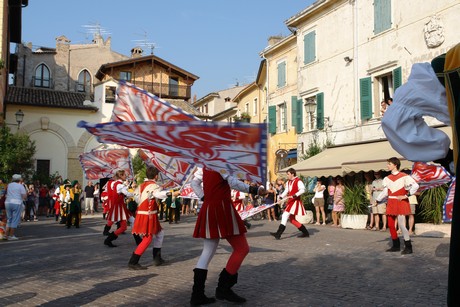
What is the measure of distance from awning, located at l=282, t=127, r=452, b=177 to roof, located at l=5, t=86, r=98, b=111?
23.6 meters

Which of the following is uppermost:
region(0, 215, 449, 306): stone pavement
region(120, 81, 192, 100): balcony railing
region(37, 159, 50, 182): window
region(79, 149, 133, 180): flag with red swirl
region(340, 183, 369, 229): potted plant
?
region(120, 81, 192, 100): balcony railing

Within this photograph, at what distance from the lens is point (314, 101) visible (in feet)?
83.0

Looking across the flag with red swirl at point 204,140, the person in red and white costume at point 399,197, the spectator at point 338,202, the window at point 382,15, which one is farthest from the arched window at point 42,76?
the flag with red swirl at point 204,140

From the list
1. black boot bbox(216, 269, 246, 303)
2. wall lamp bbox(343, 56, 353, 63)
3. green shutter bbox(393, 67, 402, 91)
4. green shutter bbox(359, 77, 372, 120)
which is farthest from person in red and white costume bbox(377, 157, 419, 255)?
wall lamp bbox(343, 56, 353, 63)

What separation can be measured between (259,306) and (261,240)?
7.64 m

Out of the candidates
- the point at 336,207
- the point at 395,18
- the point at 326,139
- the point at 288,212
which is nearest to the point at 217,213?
the point at 288,212

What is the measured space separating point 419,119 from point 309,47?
2472cm

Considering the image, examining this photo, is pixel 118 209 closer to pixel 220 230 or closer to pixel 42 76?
pixel 220 230

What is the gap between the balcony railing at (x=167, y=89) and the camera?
4834 cm

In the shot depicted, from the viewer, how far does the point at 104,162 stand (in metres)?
13.7

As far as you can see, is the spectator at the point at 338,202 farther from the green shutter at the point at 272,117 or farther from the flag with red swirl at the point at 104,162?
the green shutter at the point at 272,117

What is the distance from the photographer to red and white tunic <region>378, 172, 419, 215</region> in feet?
32.7

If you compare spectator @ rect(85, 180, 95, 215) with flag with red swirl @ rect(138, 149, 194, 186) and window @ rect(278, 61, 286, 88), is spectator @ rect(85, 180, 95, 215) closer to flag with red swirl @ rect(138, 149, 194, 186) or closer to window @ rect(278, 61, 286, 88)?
window @ rect(278, 61, 286, 88)

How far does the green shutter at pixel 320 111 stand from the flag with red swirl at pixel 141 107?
18993mm
